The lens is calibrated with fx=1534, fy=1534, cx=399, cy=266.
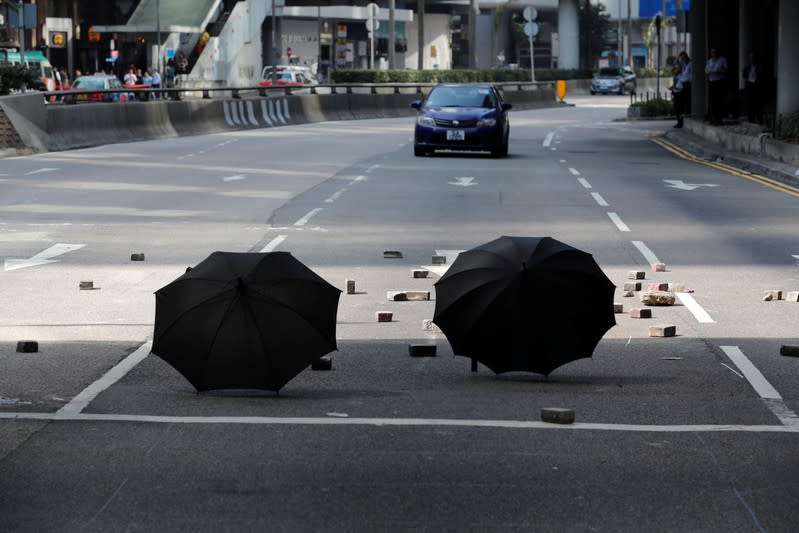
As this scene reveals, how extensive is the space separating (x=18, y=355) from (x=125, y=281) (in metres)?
3.91

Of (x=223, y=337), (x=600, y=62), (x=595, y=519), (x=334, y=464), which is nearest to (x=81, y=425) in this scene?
(x=223, y=337)

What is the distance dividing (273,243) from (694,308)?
5.77 m

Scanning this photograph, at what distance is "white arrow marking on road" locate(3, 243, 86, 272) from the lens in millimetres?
14758

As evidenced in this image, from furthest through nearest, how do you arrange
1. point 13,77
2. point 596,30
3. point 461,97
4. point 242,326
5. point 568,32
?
point 596,30, point 568,32, point 13,77, point 461,97, point 242,326

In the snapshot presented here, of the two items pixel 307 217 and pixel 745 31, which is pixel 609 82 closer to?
pixel 745 31

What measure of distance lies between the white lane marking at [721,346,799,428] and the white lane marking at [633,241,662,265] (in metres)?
5.00

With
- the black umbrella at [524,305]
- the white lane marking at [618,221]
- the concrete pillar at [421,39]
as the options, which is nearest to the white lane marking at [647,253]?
the white lane marking at [618,221]

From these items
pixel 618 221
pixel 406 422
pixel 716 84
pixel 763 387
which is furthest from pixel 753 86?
pixel 406 422

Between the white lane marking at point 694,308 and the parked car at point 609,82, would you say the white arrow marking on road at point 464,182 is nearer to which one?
the white lane marking at point 694,308

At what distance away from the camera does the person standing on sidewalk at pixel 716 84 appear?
121ft

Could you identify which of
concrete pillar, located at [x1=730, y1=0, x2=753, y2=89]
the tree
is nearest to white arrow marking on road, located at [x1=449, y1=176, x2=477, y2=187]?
concrete pillar, located at [x1=730, y1=0, x2=753, y2=89]

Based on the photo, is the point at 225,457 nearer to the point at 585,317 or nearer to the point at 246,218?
the point at 585,317

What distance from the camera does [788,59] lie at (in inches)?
1292

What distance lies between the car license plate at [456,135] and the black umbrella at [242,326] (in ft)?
80.0
